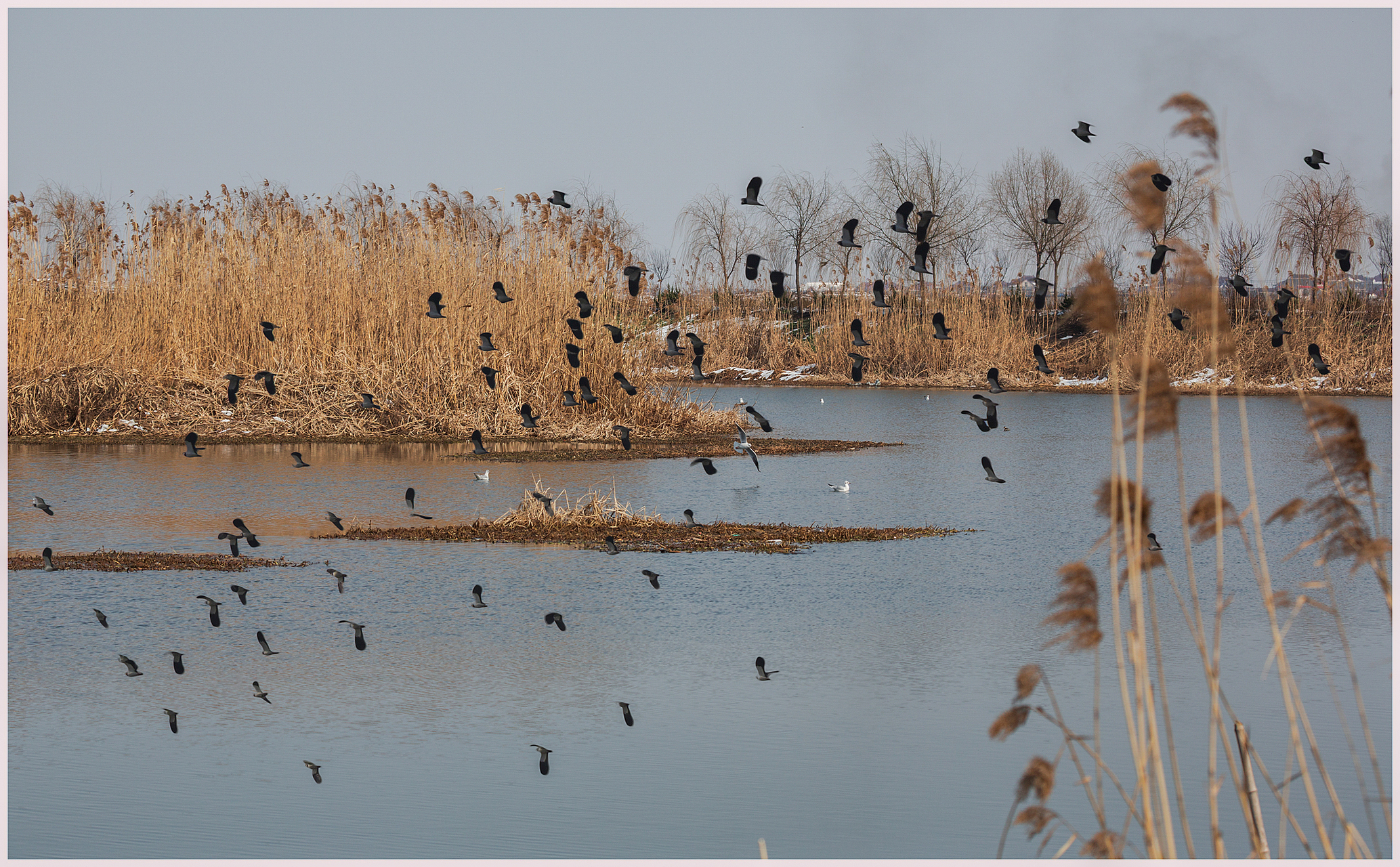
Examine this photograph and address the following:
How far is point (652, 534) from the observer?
1038 centimetres

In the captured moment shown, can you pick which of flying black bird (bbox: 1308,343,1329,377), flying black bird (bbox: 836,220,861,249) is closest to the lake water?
flying black bird (bbox: 1308,343,1329,377)

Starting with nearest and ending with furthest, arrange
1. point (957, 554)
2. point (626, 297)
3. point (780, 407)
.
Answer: point (957, 554) → point (626, 297) → point (780, 407)

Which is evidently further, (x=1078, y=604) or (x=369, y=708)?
(x=369, y=708)

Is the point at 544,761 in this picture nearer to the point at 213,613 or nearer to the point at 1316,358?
the point at 213,613

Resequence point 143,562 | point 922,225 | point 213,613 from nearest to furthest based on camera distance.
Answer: point 213,613
point 922,225
point 143,562

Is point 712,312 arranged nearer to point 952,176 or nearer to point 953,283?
point 953,283

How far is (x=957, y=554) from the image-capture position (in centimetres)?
986

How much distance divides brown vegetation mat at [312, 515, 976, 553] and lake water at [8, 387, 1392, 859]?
25cm

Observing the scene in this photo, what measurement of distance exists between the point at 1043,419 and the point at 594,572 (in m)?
15.0

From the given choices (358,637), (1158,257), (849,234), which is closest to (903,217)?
(849,234)

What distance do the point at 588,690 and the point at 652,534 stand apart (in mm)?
4224

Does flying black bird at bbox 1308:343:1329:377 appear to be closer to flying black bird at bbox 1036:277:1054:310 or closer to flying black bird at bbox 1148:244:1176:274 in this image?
flying black bird at bbox 1036:277:1054:310

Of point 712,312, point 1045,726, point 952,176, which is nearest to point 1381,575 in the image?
point 1045,726

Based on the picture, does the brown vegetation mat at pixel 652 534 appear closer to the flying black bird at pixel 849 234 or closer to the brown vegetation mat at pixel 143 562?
the brown vegetation mat at pixel 143 562
